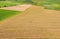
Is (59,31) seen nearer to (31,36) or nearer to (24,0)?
(31,36)

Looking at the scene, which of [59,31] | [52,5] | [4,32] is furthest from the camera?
[52,5]

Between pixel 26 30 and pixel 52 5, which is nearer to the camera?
pixel 26 30

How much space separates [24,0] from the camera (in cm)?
860

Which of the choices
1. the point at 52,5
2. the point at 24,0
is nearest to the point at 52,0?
the point at 52,5

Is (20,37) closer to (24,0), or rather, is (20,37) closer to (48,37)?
(48,37)

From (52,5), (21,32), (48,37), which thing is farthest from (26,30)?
(52,5)

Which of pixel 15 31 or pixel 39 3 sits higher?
pixel 39 3

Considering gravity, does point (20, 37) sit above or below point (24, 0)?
below

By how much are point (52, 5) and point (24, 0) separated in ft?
6.80

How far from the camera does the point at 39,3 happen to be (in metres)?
7.80

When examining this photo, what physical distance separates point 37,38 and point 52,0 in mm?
5152

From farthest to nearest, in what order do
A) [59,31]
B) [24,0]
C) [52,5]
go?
[24,0] < [52,5] < [59,31]

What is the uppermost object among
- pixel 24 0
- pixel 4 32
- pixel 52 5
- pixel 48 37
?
pixel 24 0

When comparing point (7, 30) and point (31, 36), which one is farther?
Answer: point (7, 30)
